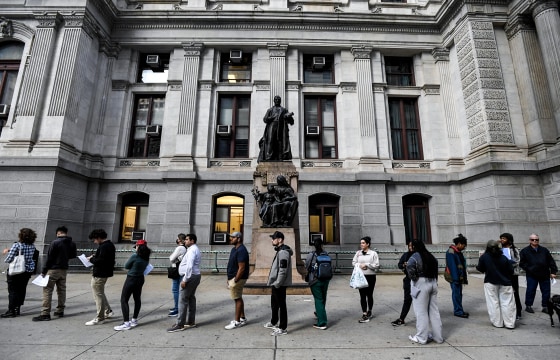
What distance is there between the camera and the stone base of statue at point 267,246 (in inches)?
330

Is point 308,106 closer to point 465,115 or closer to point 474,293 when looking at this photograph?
point 465,115

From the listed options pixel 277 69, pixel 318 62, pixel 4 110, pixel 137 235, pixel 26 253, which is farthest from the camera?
pixel 318 62

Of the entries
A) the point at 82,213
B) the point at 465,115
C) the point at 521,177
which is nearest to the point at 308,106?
the point at 465,115

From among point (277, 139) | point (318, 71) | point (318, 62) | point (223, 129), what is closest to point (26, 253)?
point (277, 139)

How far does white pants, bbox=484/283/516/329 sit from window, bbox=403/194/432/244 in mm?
10477

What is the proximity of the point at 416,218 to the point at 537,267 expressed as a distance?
9.75 m

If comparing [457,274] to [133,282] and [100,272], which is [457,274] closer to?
[133,282]

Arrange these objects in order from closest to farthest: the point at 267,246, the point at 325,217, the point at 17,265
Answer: the point at 17,265 < the point at 267,246 < the point at 325,217

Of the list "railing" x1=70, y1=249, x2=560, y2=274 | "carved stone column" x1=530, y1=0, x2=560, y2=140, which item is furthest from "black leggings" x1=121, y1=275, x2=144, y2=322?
"carved stone column" x1=530, y1=0, x2=560, y2=140

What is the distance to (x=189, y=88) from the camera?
671 inches

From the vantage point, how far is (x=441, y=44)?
17891 millimetres

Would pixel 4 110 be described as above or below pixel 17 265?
above

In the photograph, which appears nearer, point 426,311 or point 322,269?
point 426,311

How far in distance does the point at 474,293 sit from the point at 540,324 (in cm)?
301
